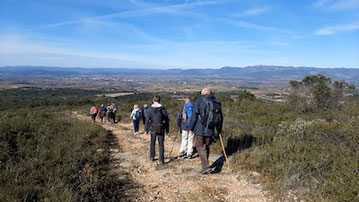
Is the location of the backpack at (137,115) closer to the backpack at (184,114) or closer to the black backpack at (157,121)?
the backpack at (184,114)

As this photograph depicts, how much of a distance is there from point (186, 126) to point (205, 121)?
5.51 ft

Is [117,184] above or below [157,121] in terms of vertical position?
below

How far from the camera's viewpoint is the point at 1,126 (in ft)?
22.9

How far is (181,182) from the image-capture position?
16.5 ft

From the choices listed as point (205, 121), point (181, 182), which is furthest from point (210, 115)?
point (181, 182)

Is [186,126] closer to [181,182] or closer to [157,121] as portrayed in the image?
[157,121]

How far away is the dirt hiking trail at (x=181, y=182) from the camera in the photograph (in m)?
4.37

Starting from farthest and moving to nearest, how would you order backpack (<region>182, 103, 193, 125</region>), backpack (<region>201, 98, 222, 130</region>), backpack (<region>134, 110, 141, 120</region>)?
1. backpack (<region>134, 110, 141, 120</region>)
2. backpack (<region>182, 103, 193, 125</region>)
3. backpack (<region>201, 98, 222, 130</region>)

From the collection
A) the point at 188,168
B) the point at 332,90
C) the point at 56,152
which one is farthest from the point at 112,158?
the point at 332,90

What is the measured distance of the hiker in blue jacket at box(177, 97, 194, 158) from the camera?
22.3 ft

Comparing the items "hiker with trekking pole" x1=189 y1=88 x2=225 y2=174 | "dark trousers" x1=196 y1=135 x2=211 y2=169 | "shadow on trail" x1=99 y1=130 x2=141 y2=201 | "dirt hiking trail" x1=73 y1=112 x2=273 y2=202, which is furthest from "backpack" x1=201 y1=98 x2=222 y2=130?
"shadow on trail" x1=99 y1=130 x2=141 y2=201

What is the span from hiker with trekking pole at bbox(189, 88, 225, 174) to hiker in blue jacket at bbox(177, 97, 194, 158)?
1.27 m

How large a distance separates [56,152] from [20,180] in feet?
6.50

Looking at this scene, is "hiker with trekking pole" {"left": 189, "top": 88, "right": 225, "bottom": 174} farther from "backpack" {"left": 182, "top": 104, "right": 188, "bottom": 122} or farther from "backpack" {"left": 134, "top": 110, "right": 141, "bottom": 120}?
"backpack" {"left": 134, "top": 110, "right": 141, "bottom": 120}
